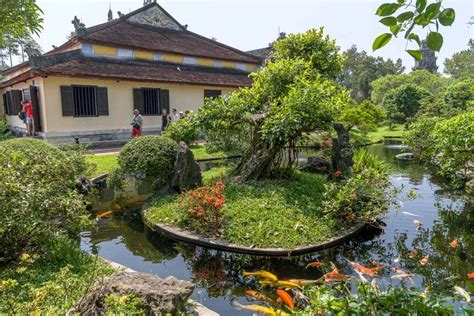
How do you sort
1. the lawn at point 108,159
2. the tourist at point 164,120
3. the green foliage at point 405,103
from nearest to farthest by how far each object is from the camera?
the lawn at point 108,159
the tourist at point 164,120
the green foliage at point 405,103

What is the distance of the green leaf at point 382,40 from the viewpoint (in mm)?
1560

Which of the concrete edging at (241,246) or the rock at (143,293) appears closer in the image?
the rock at (143,293)

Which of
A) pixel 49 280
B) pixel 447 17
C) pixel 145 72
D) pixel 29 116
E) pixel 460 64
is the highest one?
pixel 460 64

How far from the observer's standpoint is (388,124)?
32531mm

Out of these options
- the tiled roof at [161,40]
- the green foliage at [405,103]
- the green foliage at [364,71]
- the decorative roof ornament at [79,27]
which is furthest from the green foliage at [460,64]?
the decorative roof ornament at [79,27]

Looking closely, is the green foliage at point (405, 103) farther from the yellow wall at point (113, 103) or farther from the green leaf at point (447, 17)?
the green leaf at point (447, 17)

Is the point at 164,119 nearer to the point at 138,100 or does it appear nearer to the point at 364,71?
the point at 138,100

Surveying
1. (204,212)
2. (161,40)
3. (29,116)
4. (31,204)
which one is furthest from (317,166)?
(161,40)

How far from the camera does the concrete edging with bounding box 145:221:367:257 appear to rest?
5.68 metres

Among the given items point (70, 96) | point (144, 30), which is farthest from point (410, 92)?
point (70, 96)

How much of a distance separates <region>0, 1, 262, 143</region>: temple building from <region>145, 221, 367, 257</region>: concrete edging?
11.0 meters

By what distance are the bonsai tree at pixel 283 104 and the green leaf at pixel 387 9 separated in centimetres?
568

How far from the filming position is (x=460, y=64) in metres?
45.1

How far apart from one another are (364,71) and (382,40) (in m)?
54.7
